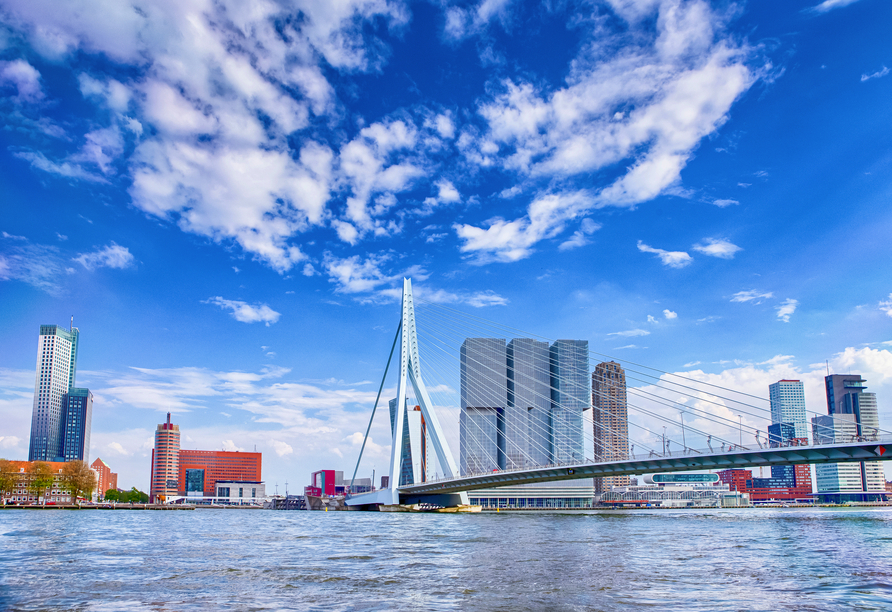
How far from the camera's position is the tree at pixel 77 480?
104500 mm

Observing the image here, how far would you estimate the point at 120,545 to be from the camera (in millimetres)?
26703

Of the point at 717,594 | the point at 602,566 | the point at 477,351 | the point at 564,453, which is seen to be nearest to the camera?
the point at 717,594

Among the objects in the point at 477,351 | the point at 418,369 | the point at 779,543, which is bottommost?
the point at 779,543

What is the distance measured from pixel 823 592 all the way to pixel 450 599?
7.54 metres

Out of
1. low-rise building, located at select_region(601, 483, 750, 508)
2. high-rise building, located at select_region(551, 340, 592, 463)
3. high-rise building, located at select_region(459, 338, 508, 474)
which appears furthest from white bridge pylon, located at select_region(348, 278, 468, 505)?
low-rise building, located at select_region(601, 483, 750, 508)

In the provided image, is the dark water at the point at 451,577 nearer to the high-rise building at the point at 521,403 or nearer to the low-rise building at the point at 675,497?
the high-rise building at the point at 521,403

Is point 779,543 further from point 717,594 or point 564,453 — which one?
point 564,453

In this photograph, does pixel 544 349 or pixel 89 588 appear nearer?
pixel 89 588

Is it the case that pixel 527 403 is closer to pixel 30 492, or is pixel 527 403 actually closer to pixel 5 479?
pixel 30 492

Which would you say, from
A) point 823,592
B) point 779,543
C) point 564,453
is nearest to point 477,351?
point 564,453

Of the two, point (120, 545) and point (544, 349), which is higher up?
point (544, 349)

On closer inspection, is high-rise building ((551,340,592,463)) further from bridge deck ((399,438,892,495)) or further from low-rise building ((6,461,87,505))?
low-rise building ((6,461,87,505))

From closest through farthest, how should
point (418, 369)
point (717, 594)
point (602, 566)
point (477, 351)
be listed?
point (717, 594) < point (602, 566) < point (418, 369) < point (477, 351)

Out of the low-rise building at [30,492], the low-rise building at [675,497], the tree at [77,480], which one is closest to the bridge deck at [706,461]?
the tree at [77,480]
